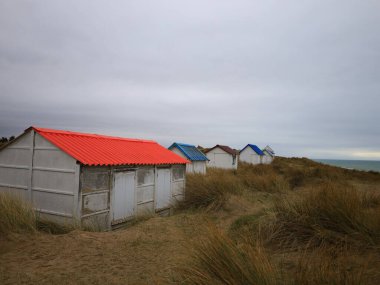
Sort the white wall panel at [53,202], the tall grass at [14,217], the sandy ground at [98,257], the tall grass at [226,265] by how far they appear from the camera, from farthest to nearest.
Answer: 1. the white wall panel at [53,202]
2. the tall grass at [14,217]
3. the sandy ground at [98,257]
4. the tall grass at [226,265]

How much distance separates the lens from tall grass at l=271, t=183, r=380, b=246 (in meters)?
5.41

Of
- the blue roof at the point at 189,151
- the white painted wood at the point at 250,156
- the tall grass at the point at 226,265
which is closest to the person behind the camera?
the tall grass at the point at 226,265

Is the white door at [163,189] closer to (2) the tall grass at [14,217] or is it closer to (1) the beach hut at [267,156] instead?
(2) the tall grass at [14,217]

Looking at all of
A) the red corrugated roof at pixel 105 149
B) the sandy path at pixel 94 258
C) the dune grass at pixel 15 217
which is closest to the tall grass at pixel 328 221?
the sandy path at pixel 94 258

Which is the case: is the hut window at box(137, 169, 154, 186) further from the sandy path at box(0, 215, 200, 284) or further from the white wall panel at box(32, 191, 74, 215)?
the sandy path at box(0, 215, 200, 284)

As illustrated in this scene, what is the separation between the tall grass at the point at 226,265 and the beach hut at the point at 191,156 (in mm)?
21401

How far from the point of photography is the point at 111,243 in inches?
285

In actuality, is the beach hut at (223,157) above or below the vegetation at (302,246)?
above

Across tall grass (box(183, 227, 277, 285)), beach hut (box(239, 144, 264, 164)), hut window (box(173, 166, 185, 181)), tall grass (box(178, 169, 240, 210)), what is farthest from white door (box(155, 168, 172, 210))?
beach hut (box(239, 144, 264, 164))

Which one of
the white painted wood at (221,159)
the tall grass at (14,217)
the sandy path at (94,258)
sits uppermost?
the white painted wood at (221,159)

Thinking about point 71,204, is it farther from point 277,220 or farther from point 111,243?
point 277,220

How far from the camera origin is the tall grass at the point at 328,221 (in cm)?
541

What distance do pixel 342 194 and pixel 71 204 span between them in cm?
759

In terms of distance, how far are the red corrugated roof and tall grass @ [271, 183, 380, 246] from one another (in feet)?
19.9
